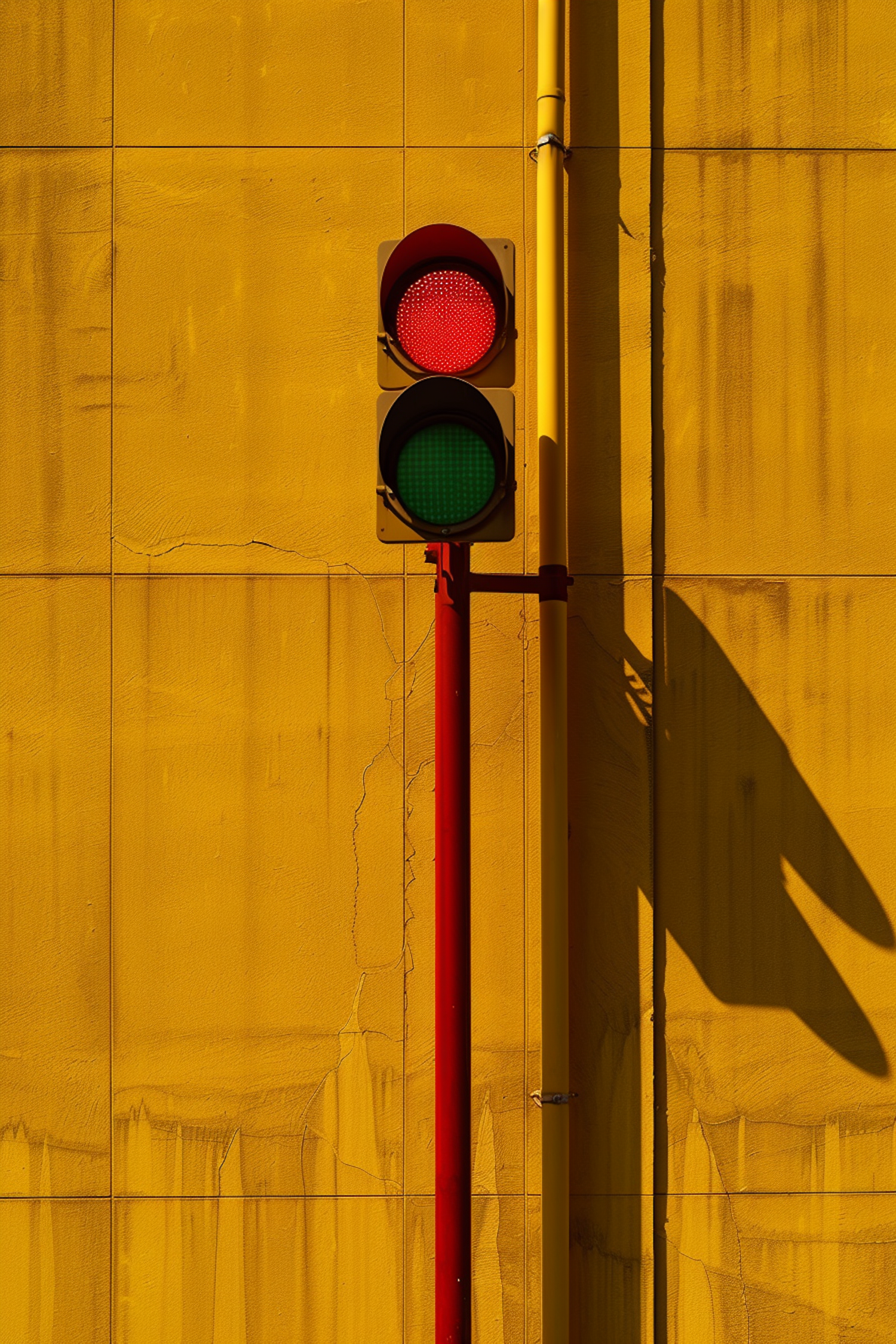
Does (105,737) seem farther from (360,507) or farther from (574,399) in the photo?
(574,399)

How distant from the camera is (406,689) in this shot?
3057mm

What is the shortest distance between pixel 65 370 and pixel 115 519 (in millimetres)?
524

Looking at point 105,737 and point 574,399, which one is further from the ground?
point 574,399

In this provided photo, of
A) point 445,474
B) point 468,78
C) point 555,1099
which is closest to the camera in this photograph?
point 445,474

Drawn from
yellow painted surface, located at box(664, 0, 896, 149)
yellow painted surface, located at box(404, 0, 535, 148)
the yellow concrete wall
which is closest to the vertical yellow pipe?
the yellow concrete wall

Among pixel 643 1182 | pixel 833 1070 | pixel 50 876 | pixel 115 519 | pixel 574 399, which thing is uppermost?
pixel 574 399

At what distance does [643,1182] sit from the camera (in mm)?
2957

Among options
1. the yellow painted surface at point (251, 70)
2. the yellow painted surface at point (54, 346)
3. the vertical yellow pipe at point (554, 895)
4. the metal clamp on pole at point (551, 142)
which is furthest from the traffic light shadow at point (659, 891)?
the yellow painted surface at point (251, 70)

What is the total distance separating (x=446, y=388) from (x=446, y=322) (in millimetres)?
201

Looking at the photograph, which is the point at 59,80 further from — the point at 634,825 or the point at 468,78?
the point at 634,825

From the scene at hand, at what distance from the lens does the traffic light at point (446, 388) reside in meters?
2.18

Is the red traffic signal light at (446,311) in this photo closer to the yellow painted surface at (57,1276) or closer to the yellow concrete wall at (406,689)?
the yellow concrete wall at (406,689)

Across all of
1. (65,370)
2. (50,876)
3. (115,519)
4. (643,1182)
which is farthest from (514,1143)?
(65,370)

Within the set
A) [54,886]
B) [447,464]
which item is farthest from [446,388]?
[54,886]
